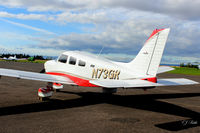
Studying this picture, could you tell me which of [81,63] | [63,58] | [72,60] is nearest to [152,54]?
[81,63]

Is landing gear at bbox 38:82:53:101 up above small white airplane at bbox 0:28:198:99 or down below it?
below

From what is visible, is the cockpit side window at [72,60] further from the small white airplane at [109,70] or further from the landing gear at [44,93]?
the landing gear at [44,93]

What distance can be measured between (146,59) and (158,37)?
1186 millimetres

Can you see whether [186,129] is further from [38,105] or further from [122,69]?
[38,105]

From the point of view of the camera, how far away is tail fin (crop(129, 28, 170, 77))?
8.94 meters

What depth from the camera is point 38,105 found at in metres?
9.14

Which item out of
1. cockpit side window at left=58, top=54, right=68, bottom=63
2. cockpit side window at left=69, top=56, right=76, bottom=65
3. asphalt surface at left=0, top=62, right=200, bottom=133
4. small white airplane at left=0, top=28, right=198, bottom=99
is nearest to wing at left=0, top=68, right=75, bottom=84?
small white airplane at left=0, top=28, right=198, bottom=99

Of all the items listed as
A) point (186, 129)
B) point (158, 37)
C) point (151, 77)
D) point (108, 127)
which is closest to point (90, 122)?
point (108, 127)

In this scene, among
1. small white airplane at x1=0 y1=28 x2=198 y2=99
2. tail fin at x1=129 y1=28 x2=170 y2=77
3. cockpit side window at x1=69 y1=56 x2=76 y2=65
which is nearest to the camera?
small white airplane at x1=0 y1=28 x2=198 y2=99

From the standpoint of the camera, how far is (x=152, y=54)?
→ 9.16 metres

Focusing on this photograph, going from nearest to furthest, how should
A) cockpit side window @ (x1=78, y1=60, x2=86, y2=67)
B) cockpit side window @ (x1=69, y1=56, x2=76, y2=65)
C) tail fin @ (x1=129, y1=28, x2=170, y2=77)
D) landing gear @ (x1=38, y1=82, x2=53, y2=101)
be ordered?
tail fin @ (x1=129, y1=28, x2=170, y2=77) → landing gear @ (x1=38, y1=82, x2=53, y2=101) → cockpit side window @ (x1=78, y1=60, x2=86, y2=67) → cockpit side window @ (x1=69, y1=56, x2=76, y2=65)

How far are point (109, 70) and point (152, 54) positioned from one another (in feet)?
7.39

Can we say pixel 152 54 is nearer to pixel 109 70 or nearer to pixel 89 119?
pixel 109 70

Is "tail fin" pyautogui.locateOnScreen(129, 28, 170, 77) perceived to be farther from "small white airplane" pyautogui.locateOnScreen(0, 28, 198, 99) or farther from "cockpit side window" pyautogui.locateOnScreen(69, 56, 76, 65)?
"cockpit side window" pyautogui.locateOnScreen(69, 56, 76, 65)
